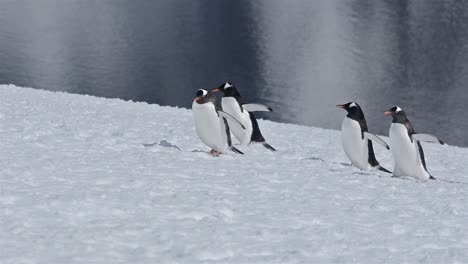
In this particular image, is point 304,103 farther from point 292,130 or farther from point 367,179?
point 367,179

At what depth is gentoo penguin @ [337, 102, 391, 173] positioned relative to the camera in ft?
34.8

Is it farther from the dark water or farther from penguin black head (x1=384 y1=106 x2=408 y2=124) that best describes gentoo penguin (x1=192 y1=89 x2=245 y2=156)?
the dark water

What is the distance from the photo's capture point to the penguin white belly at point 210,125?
32.6ft

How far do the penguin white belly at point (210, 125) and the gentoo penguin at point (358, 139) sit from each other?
76.9 inches

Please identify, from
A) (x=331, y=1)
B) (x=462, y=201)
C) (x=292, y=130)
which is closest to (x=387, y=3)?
(x=331, y=1)

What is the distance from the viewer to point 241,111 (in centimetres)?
1136

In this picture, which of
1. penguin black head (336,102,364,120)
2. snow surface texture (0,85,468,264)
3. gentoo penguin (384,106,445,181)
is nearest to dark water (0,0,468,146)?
penguin black head (336,102,364,120)

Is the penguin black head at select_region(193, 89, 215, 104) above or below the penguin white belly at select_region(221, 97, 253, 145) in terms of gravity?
above

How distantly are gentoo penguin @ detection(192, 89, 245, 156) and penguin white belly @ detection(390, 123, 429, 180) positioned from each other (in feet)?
8.12

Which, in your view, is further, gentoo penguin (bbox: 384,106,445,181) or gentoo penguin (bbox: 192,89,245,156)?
gentoo penguin (bbox: 384,106,445,181)

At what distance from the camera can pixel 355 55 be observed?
64250 mm

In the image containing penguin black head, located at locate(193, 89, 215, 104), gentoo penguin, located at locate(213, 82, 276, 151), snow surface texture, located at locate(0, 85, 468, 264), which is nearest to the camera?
snow surface texture, located at locate(0, 85, 468, 264)

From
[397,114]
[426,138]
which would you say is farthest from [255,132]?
[426,138]

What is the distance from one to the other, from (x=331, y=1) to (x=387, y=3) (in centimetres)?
901
